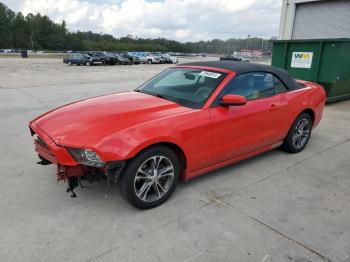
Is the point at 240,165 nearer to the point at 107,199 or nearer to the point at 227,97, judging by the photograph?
the point at 227,97

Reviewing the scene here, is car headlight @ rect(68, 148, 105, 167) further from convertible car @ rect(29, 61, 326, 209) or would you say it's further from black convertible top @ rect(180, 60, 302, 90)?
black convertible top @ rect(180, 60, 302, 90)

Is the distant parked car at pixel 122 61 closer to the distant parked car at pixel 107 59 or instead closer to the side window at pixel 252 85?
the distant parked car at pixel 107 59

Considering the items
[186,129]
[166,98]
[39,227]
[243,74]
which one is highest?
[243,74]

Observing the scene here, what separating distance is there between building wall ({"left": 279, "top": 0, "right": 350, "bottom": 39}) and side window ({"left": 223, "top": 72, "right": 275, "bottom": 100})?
9.64 m

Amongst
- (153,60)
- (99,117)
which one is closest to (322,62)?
(99,117)

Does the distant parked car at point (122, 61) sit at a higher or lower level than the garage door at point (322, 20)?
lower

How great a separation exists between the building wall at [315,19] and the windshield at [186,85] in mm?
10287

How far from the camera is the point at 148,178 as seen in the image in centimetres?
318

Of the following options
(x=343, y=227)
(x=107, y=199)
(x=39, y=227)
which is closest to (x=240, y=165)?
(x=343, y=227)

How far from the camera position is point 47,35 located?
108m

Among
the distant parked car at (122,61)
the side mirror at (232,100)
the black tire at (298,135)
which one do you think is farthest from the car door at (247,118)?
the distant parked car at (122,61)

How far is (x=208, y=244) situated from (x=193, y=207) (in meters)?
0.62

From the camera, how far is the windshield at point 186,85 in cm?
371

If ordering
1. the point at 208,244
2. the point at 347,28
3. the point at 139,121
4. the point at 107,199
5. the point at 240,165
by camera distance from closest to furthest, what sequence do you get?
1. the point at 208,244
2. the point at 139,121
3. the point at 107,199
4. the point at 240,165
5. the point at 347,28
